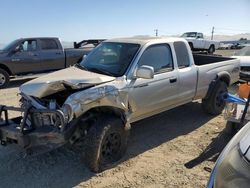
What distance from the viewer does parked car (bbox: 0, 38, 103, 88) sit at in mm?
12078

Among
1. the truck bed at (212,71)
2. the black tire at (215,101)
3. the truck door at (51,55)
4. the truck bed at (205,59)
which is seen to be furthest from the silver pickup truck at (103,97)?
the truck door at (51,55)

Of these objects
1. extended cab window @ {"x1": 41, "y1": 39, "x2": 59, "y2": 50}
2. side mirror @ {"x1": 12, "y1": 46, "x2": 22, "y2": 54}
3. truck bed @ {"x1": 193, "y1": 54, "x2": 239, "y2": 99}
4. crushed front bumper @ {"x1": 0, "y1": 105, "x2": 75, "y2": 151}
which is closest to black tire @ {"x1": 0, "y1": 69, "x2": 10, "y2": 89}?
side mirror @ {"x1": 12, "y1": 46, "x2": 22, "y2": 54}

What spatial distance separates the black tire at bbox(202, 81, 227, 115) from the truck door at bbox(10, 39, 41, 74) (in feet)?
24.2

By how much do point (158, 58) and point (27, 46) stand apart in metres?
7.81

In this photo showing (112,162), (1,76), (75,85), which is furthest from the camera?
(1,76)

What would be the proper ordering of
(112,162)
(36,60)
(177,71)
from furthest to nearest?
(36,60)
(177,71)
(112,162)

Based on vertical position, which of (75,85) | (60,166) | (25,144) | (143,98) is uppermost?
(75,85)

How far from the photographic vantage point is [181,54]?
652 cm

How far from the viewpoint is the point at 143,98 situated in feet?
18.1

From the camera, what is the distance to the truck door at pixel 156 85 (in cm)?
546

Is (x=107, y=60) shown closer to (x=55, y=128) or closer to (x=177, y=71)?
(x=177, y=71)

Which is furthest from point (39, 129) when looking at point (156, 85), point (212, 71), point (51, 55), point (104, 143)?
point (51, 55)

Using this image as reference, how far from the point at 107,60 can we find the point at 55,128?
1.82 meters

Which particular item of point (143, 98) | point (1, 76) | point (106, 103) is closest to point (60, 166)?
point (106, 103)
